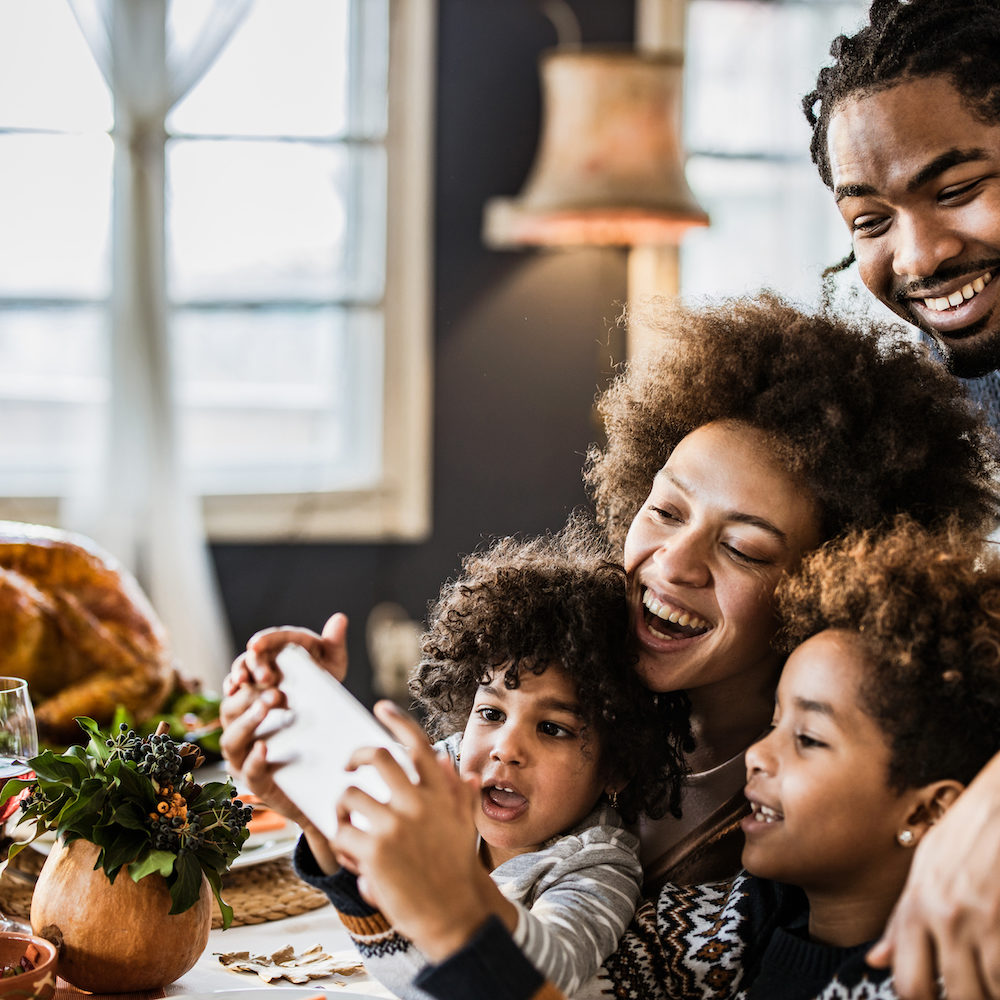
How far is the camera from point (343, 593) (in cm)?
402

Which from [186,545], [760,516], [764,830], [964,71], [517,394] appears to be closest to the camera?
[764,830]

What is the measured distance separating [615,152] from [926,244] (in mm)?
2266

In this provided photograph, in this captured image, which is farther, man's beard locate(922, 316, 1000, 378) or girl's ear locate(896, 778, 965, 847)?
man's beard locate(922, 316, 1000, 378)

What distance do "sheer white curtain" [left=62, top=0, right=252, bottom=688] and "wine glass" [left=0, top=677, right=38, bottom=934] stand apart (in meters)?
2.63

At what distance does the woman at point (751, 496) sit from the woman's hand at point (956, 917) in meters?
0.41

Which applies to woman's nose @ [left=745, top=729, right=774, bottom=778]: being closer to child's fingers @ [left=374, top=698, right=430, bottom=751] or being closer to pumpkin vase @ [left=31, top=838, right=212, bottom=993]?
child's fingers @ [left=374, top=698, right=430, bottom=751]

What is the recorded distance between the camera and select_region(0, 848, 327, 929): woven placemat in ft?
4.51

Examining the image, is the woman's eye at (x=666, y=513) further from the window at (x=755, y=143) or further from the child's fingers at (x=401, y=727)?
the window at (x=755, y=143)

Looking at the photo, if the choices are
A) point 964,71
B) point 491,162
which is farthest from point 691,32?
point 964,71

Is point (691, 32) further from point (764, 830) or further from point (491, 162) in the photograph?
point (764, 830)

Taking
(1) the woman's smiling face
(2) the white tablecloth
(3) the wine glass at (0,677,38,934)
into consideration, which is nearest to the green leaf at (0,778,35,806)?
(3) the wine glass at (0,677,38,934)

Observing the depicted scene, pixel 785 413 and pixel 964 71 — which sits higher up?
pixel 964 71

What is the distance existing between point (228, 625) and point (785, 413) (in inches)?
116

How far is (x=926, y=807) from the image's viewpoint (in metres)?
1.03
